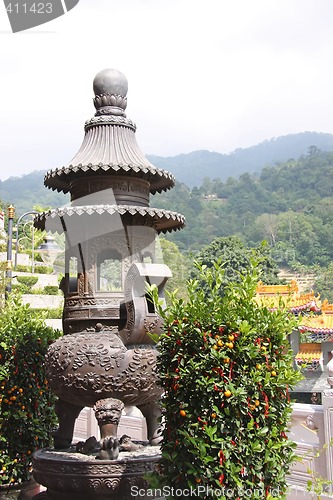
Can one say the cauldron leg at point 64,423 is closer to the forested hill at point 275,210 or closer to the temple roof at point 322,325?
the temple roof at point 322,325

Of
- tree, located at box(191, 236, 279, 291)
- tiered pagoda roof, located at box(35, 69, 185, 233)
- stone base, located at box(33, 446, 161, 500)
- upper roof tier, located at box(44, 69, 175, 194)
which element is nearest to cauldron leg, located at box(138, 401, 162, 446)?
stone base, located at box(33, 446, 161, 500)

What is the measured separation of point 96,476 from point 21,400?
179cm

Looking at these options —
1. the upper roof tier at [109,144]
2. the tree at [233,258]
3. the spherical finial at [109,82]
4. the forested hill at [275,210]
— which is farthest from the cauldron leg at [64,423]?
the forested hill at [275,210]

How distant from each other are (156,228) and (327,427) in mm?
2494

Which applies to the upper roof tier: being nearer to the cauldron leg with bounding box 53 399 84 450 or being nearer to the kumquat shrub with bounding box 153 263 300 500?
the kumquat shrub with bounding box 153 263 300 500

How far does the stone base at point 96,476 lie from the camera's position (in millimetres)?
4273

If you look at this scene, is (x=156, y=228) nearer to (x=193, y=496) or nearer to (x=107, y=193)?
(x=107, y=193)

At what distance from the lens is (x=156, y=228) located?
5.47 meters

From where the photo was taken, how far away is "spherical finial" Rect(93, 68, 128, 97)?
17.5 feet

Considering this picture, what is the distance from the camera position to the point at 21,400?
18.8 ft

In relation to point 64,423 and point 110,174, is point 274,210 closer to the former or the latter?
point 110,174

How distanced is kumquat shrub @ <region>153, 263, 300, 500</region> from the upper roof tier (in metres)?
1.91

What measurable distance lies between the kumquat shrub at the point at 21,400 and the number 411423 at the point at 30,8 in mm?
3312

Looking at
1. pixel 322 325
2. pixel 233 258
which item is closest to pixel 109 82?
pixel 322 325
